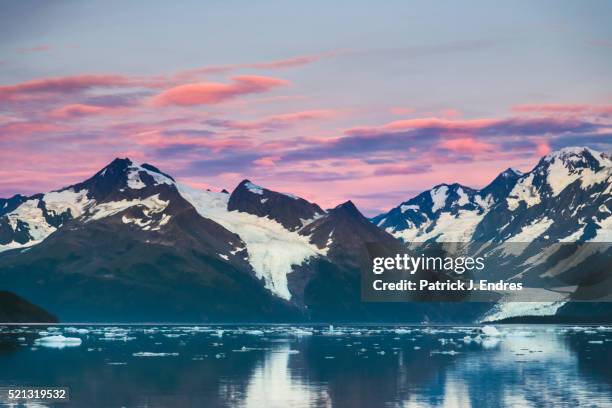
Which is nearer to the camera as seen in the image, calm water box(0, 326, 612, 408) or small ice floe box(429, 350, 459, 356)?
calm water box(0, 326, 612, 408)

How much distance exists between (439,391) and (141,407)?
32456mm

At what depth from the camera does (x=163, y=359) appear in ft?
518

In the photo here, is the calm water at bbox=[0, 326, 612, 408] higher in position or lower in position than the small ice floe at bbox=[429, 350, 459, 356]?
lower

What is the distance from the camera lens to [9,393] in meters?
101

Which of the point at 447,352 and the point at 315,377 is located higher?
the point at 447,352

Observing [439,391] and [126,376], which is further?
[126,376]

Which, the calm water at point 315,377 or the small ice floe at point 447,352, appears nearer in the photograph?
the calm water at point 315,377

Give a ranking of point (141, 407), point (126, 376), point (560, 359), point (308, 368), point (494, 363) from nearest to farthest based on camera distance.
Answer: point (141, 407) → point (126, 376) → point (308, 368) → point (494, 363) → point (560, 359)

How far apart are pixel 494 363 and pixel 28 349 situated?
258 ft

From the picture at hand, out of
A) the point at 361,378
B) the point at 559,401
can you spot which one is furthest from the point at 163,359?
the point at 559,401

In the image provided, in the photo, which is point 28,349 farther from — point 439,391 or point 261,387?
point 439,391

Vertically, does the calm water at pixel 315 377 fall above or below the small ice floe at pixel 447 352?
below

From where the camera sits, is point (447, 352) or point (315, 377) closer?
point (315, 377)

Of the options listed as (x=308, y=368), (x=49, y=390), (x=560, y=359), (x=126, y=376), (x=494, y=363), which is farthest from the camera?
(x=560, y=359)
